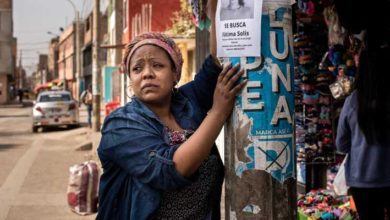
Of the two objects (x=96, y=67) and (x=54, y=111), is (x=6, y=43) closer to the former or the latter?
(x=54, y=111)

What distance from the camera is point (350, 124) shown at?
363cm

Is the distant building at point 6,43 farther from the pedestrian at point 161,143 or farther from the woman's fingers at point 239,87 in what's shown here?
the woman's fingers at point 239,87

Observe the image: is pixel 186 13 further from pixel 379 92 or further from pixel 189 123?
pixel 189 123

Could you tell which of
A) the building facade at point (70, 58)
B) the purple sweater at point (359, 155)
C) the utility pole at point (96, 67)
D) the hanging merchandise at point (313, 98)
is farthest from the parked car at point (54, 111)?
the building facade at point (70, 58)

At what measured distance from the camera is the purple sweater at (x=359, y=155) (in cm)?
342

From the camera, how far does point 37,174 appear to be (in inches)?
387

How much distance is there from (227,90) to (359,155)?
2090 mm

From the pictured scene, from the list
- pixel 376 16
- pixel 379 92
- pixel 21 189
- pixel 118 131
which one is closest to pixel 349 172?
pixel 379 92

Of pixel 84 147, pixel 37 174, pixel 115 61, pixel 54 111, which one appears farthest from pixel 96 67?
pixel 115 61

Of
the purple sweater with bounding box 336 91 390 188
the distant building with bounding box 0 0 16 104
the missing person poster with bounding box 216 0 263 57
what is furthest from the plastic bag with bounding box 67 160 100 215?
the distant building with bounding box 0 0 16 104

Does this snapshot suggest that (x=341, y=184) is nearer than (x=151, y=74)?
No

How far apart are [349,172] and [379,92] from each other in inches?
24.7

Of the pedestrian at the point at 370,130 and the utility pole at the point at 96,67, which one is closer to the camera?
the pedestrian at the point at 370,130

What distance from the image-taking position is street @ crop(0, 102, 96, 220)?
6844 mm
